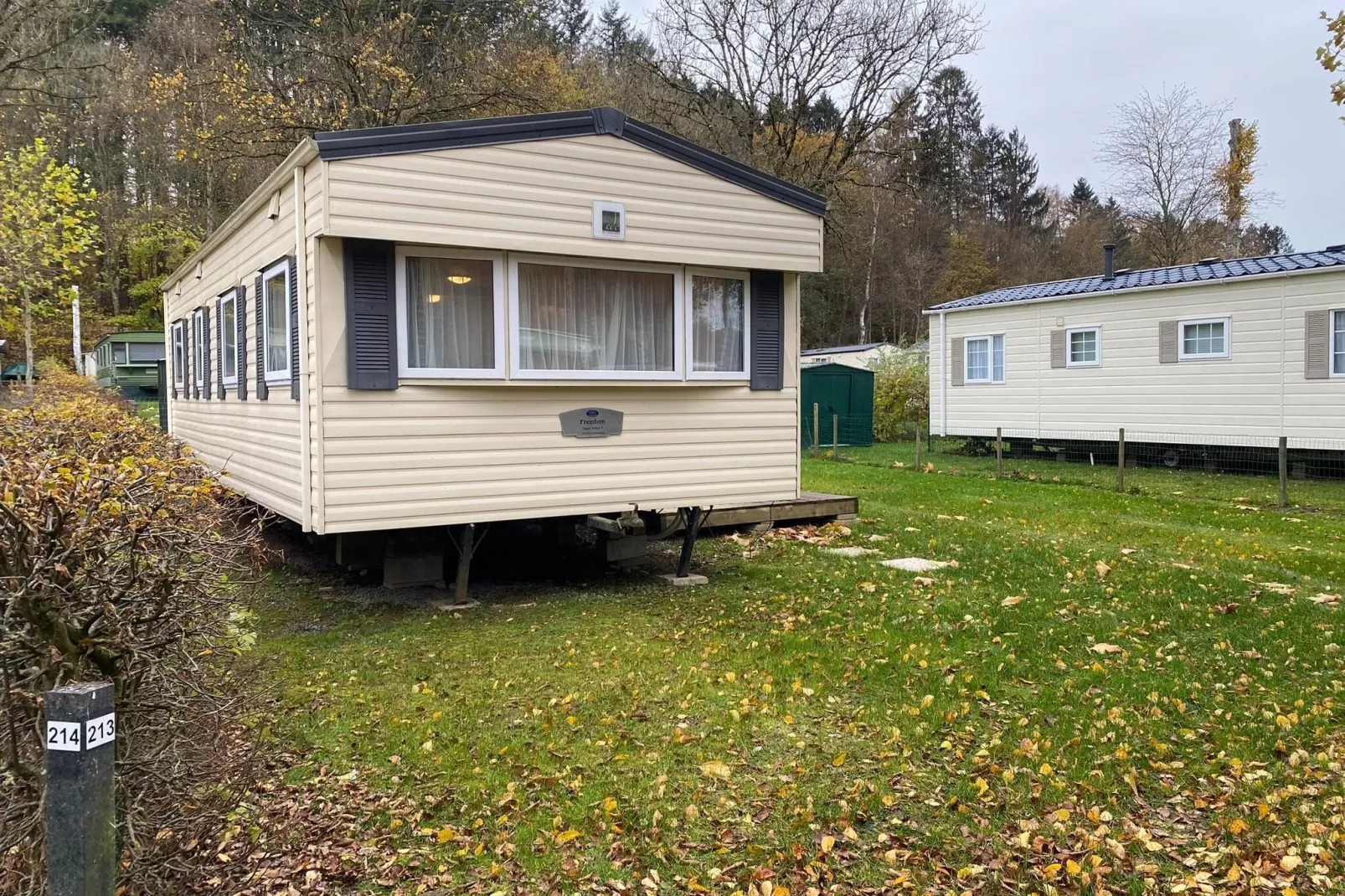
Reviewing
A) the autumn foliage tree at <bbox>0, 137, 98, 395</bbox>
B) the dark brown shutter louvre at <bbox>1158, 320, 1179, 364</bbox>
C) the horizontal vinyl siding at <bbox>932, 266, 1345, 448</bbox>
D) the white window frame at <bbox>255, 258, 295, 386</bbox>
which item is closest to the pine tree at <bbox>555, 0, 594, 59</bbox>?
the autumn foliage tree at <bbox>0, 137, 98, 395</bbox>

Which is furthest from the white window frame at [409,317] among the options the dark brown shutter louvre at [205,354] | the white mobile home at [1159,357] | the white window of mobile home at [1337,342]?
the white window of mobile home at [1337,342]

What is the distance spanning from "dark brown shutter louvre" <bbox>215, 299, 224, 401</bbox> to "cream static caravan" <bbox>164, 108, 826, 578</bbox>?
66.9 inches

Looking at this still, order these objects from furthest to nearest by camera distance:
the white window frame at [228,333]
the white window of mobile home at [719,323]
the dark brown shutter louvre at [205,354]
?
the dark brown shutter louvre at [205,354] → the white window frame at [228,333] → the white window of mobile home at [719,323]

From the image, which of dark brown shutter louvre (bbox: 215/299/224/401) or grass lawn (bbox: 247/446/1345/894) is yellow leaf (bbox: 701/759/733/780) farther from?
dark brown shutter louvre (bbox: 215/299/224/401)

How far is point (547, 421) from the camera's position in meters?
6.75

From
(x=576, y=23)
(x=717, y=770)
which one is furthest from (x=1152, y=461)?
(x=576, y=23)

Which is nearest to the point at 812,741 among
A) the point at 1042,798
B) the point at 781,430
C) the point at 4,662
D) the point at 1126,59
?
the point at 1042,798

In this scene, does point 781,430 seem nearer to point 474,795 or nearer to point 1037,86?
point 474,795

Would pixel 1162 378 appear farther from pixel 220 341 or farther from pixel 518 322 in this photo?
pixel 220 341

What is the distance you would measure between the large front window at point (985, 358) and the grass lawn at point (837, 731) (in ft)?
34.7

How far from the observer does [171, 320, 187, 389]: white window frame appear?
12.8m

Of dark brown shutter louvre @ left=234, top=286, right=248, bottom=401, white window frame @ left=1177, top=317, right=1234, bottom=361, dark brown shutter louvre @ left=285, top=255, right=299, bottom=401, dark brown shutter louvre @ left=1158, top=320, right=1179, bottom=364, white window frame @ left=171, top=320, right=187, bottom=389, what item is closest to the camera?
dark brown shutter louvre @ left=285, top=255, right=299, bottom=401

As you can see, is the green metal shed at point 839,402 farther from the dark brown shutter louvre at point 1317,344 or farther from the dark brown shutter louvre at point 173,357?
the dark brown shutter louvre at point 173,357

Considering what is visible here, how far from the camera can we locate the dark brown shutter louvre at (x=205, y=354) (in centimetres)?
1052
